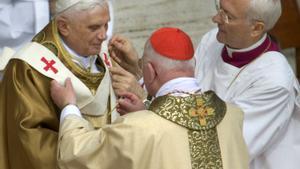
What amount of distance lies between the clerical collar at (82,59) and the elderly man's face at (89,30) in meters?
0.03

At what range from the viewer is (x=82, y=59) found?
3.68 m

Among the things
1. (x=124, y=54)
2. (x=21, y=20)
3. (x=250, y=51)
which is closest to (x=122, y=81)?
(x=124, y=54)

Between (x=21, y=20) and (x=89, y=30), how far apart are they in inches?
41.7

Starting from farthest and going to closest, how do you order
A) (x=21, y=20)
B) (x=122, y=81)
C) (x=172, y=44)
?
(x=21, y=20) < (x=122, y=81) < (x=172, y=44)

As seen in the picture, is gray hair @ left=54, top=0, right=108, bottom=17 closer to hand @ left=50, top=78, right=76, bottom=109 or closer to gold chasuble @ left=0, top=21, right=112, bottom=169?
gold chasuble @ left=0, top=21, right=112, bottom=169

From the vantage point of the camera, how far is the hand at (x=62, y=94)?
11.4 feet

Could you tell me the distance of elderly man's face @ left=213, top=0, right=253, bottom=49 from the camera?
12.9ft

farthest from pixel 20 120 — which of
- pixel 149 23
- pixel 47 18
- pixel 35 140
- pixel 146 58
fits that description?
pixel 149 23

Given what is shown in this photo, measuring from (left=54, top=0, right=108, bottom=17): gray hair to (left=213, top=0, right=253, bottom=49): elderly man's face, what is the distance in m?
0.70

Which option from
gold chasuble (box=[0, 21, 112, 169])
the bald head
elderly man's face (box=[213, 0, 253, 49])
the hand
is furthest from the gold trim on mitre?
elderly man's face (box=[213, 0, 253, 49])

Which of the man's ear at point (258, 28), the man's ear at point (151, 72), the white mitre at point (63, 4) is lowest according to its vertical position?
the man's ear at point (258, 28)

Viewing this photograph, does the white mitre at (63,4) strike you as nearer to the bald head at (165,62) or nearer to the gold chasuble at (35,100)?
the gold chasuble at (35,100)

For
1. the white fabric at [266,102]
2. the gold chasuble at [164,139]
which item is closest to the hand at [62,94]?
the gold chasuble at [164,139]

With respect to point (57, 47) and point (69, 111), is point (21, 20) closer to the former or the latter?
point (57, 47)
